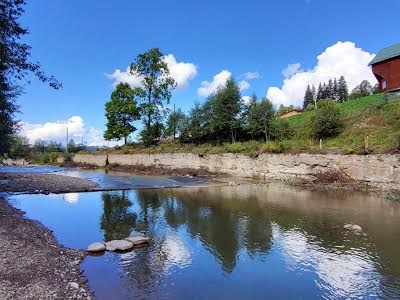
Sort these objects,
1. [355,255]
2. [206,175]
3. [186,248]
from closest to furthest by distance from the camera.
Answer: [355,255], [186,248], [206,175]

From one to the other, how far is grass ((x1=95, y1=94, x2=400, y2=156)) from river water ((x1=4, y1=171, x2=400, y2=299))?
22.1ft

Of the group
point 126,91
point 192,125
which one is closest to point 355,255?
point 192,125

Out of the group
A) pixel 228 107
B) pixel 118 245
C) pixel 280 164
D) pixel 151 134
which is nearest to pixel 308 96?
pixel 151 134

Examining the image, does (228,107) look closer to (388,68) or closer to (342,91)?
(388,68)

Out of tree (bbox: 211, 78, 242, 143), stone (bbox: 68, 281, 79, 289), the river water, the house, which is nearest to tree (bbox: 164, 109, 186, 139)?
tree (bbox: 211, 78, 242, 143)

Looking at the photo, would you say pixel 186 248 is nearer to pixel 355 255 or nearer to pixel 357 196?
pixel 355 255

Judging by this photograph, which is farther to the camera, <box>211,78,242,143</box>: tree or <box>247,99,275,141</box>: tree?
<box>211,78,242,143</box>: tree

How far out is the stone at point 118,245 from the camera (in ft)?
36.6

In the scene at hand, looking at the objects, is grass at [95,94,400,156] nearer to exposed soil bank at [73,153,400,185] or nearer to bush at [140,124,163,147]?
exposed soil bank at [73,153,400,185]

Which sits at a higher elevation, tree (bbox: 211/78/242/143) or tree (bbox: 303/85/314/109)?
tree (bbox: 303/85/314/109)

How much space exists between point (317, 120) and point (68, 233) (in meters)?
30.0

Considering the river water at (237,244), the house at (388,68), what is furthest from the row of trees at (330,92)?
the river water at (237,244)

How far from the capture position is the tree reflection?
1349cm

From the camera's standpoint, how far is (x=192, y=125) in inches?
1948
